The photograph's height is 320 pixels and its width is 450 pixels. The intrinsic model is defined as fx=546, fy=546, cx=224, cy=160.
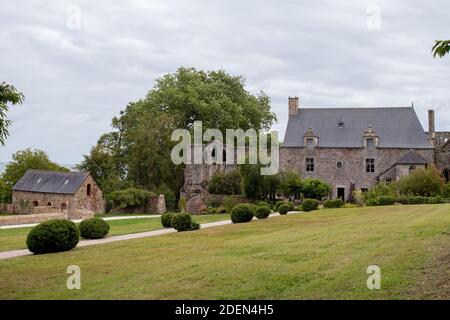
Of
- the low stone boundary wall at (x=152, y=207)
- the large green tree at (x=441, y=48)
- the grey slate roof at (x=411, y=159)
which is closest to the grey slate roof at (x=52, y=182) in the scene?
the low stone boundary wall at (x=152, y=207)

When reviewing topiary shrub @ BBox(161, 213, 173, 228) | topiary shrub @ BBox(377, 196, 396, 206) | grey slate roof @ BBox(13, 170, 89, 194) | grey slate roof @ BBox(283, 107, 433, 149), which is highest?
grey slate roof @ BBox(283, 107, 433, 149)

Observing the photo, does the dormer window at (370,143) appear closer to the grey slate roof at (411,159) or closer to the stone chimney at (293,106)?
the grey slate roof at (411,159)

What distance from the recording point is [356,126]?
52250 mm

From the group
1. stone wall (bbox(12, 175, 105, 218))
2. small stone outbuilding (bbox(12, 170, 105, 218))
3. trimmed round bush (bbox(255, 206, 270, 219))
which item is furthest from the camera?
stone wall (bbox(12, 175, 105, 218))

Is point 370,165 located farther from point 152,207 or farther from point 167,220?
point 167,220

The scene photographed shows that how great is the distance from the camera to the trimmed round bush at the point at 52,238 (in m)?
19.1

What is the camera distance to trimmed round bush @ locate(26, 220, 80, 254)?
1912 centimetres

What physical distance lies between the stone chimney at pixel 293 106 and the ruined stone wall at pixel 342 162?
4.03 meters

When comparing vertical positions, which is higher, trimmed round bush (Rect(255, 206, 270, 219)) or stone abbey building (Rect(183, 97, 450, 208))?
stone abbey building (Rect(183, 97, 450, 208))

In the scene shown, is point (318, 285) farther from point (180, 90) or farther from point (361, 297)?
point (180, 90)

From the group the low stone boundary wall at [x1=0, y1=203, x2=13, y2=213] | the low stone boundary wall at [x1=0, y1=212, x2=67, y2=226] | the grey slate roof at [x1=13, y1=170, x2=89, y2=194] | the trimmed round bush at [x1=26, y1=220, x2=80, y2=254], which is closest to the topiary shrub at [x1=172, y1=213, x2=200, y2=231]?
the trimmed round bush at [x1=26, y1=220, x2=80, y2=254]

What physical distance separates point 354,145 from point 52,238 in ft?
122

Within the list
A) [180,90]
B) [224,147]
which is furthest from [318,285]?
[180,90]

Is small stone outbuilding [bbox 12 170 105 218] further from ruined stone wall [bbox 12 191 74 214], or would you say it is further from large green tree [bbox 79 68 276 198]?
large green tree [bbox 79 68 276 198]
